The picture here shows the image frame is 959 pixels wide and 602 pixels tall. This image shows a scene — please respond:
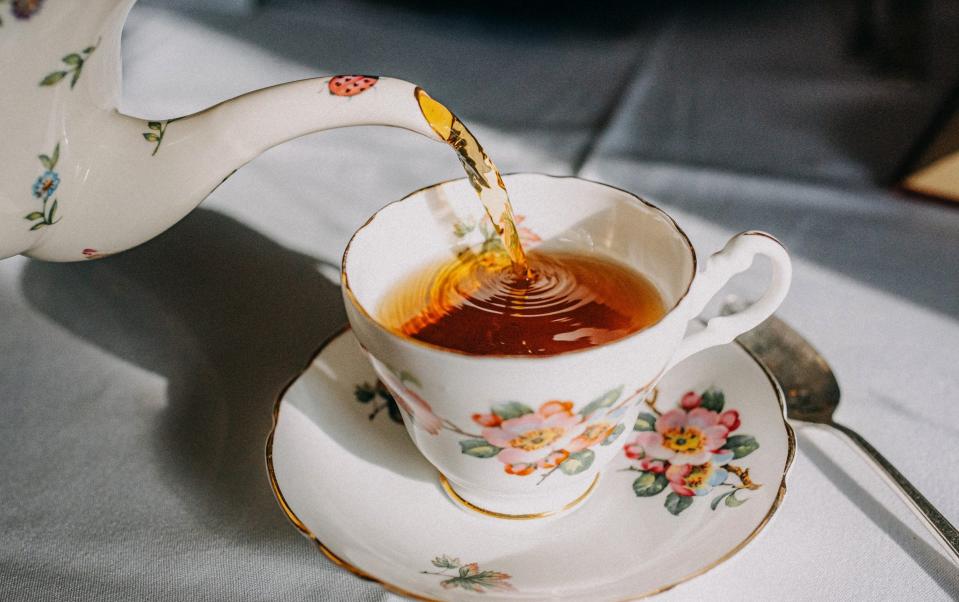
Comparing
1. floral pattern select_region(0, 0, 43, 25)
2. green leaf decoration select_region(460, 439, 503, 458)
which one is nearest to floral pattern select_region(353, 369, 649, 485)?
green leaf decoration select_region(460, 439, 503, 458)

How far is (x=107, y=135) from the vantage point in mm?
568

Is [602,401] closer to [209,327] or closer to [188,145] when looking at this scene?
[188,145]

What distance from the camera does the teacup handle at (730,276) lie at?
0.57 meters

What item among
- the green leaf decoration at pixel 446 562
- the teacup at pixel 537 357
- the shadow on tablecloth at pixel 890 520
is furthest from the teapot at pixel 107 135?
the shadow on tablecloth at pixel 890 520

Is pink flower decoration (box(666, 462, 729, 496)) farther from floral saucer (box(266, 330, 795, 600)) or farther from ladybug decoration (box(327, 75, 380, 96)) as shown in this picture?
ladybug decoration (box(327, 75, 380, 96))

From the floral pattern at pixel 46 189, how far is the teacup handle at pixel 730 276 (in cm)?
45

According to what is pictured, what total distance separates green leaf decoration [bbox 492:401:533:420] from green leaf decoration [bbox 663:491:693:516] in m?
0.16

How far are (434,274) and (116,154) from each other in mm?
282

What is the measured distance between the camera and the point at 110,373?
2.48 ft

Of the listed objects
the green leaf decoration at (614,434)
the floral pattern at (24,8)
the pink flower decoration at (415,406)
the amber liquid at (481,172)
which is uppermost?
the floral pattern at (24,8)

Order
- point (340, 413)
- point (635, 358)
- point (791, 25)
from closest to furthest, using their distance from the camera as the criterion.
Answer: point (635, 358) → point (340, 413) → point (791, 25)

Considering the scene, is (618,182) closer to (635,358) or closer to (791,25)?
(635,358)

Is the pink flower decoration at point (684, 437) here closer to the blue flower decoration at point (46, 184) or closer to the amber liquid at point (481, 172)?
the amber liquid at point (481, 172)

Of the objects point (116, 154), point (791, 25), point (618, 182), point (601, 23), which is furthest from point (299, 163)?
point (791, 25)
